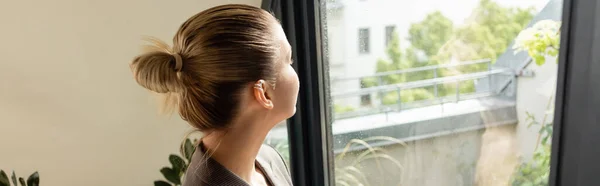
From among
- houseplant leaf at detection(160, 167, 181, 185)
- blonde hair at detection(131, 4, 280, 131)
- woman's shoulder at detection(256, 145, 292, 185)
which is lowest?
houseplant leaf at detection(160, 167, 181, 185)

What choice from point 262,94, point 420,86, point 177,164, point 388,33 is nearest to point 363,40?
point 388,33

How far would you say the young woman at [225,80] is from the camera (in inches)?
36.7

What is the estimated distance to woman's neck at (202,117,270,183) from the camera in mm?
1020

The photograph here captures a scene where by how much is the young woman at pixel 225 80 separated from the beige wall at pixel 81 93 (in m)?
0.91

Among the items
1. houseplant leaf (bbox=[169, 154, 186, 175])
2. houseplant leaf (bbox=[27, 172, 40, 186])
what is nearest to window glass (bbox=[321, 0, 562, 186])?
houseplant leaf (bbox=[169, 154, 186, 175])

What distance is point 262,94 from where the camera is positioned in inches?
38.7

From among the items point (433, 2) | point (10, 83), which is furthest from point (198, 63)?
point (10, 83)

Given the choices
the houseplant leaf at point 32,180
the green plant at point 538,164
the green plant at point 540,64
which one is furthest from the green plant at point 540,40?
the houseplant leaf at point 32,180

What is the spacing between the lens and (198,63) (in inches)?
36.9

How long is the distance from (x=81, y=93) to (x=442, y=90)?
1.29 meters

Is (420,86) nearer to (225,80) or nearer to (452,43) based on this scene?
(452,43)

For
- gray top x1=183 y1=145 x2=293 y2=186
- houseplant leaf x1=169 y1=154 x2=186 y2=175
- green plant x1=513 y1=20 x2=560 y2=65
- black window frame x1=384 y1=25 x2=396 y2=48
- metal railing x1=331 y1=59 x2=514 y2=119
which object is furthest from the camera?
houseplant leaf x1=169 y1=154 x2=186 y2=175

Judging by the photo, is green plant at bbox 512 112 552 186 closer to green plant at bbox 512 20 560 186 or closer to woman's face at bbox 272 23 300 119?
green plant at bbox 512 20 560 186

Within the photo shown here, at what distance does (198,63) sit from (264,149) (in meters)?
0.39
